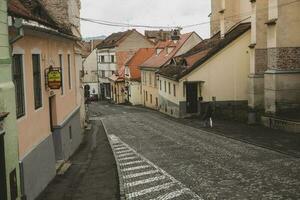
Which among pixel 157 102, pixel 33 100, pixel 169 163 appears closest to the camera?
pixel 33 100

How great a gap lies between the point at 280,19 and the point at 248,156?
438 inches

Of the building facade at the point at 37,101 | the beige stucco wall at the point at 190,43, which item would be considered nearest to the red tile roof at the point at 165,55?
the beige stucco wall at the point at 190,43

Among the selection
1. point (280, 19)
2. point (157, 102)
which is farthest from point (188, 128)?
point (157, 102)

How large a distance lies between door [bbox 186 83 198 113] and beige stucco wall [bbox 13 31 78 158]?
62.1 ft

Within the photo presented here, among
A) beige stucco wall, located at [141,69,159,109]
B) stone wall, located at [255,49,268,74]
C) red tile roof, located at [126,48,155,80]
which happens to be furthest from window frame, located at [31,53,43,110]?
red tile roof, located at [126,48,155,80]

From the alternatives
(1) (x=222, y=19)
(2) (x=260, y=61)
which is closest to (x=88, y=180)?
(2) (x=260, y=61)

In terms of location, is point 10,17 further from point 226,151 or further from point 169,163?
point 226,151

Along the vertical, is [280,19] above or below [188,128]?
above

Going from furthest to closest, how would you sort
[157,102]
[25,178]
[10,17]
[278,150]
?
[157,102] → [278,150] → [25,178] → [10,17]

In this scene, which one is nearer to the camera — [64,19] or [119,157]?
[119,157]

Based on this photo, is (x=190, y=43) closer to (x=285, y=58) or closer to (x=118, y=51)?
(x=285, y=58)

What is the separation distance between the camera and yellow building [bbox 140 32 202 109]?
169 feet

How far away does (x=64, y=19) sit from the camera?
27.6 m

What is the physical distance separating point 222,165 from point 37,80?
6474 millimetres
